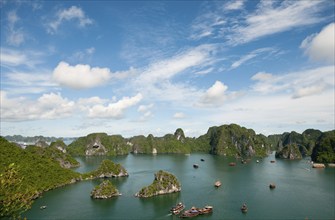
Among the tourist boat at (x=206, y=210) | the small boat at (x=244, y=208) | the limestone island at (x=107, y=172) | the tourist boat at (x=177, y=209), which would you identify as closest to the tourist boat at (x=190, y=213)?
the tourist boat at (x=206, y=210)

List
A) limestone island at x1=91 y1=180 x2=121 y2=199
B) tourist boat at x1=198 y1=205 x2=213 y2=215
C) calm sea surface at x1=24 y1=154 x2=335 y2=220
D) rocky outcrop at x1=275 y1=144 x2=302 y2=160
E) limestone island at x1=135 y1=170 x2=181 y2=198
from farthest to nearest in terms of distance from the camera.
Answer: rocky outcrop at x1=275 y1=144 x2=302 y2=160 → limestone island at x1=135 y1=170 x2=181 y2=198 → limestone island at x1=91 y1=180 x2=121 y2=199 → calm sea surface at x1=24 y1=154 x2=335 y2=220 → tourist boat at x1=198 y1=205 x2=213 y2=215

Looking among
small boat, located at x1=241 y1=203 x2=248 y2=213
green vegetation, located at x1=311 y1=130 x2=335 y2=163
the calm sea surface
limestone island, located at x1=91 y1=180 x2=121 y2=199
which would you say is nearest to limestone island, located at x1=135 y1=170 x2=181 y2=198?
the calm sea surface

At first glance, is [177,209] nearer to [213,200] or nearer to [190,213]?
[190,213]

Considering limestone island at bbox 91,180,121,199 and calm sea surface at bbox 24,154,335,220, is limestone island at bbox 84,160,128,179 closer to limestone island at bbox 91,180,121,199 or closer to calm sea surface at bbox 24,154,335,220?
calm sea surface at bbox 24,154,335,220

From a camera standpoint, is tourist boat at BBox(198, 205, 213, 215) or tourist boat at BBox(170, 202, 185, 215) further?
tourist boat at BBox(170, 202, 185, 215)

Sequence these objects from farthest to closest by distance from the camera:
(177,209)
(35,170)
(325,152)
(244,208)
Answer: (325,152) → (35,170) → (244,208) → (177,209)

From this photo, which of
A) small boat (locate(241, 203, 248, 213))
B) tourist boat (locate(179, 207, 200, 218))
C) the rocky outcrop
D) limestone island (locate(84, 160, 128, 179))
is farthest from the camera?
the rocky outcrop

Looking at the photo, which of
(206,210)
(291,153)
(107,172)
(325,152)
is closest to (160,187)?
(206,210)

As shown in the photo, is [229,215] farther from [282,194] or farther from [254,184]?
[254,184]

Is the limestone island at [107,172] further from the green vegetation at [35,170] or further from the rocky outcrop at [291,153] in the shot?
the rocky outcrop at [291,153]
